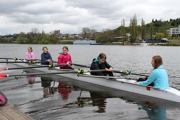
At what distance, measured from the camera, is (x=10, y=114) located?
7.15 m

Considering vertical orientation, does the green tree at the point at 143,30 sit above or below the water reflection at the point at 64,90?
above

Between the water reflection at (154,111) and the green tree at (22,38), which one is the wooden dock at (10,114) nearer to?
the water reflection at (154,111)

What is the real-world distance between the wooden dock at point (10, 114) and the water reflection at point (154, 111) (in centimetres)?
421

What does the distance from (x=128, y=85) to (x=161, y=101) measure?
1.84m

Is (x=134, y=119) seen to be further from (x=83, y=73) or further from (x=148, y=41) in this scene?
(x=148, y=41)

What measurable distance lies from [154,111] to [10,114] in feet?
16.8

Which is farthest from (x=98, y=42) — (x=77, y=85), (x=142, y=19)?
(x=77, y=85)

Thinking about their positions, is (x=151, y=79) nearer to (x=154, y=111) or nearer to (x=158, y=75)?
(x=158, y=75)

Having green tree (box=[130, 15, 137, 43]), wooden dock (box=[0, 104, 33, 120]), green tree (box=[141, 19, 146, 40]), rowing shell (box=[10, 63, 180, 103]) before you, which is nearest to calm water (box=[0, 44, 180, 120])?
rowing shell (box=[10, 63, 180, 103])

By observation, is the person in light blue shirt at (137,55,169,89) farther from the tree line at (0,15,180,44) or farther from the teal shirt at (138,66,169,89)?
the tree line at (0,15,180,44)

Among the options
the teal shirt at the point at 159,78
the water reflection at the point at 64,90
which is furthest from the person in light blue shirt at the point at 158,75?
the water reflection at the point at 64,90

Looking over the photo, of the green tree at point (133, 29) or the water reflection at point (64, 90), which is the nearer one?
the water reflection at point (64, 90)

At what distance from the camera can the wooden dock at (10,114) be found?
6804 mm

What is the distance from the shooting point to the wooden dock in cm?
680
